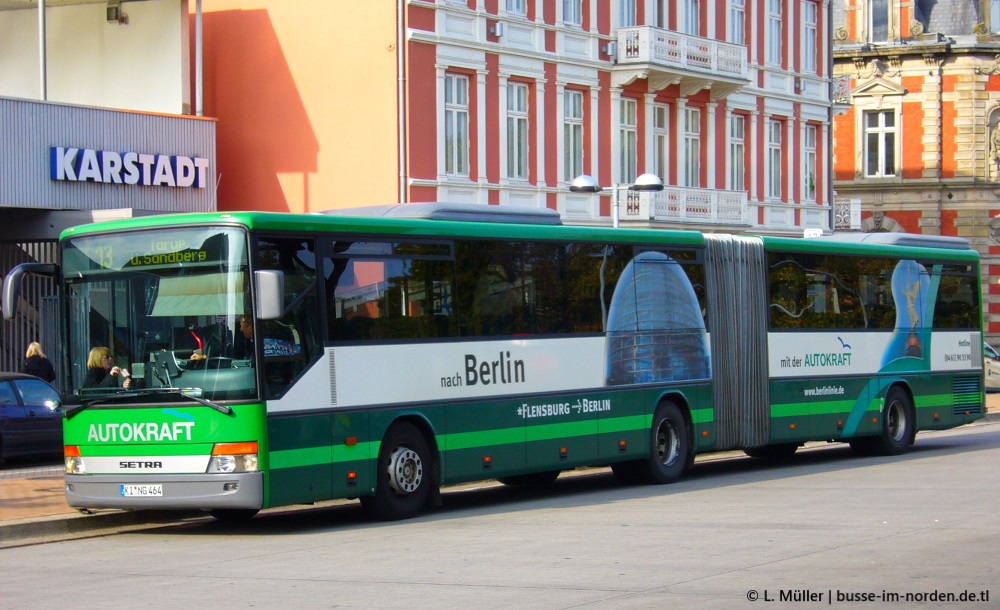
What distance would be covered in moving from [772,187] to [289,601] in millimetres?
36543

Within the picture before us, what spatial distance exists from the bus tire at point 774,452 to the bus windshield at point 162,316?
39.8 feet

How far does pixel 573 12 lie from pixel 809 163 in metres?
13.6

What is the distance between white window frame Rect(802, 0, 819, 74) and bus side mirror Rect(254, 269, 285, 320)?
35.4m

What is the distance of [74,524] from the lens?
14.3 meters

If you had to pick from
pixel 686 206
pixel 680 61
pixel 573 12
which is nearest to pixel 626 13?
pixel 680 61

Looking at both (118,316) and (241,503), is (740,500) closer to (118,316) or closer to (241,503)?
(241,503)

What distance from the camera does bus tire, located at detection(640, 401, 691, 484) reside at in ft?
61.0

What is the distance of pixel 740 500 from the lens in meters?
16.1

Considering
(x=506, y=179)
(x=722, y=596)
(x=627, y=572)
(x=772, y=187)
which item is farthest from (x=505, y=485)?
(x=772, y=187)

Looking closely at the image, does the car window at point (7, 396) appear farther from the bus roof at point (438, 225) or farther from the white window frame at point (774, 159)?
the white window frame at point (774, 159)

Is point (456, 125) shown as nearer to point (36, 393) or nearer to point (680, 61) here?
point (680, 61)

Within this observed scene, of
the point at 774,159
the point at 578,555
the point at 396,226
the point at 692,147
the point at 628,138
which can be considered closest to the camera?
the point at 578,555

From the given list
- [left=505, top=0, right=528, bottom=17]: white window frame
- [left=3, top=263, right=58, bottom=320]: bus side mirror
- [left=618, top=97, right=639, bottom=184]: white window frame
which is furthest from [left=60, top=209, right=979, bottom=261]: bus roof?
[left=618, top=97, right=639, bottom=184]: white window frame

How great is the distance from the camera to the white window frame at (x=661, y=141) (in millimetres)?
39312
